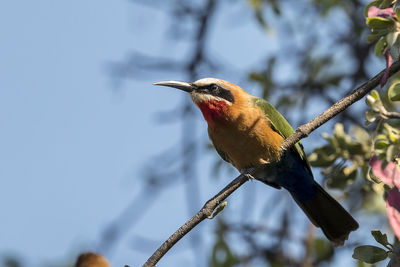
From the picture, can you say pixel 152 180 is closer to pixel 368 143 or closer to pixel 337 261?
pixel 337 261

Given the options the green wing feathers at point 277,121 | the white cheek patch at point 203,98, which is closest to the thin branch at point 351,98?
the green wing feathers at point 277,121

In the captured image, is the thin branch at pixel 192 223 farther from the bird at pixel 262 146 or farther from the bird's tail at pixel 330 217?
the bird's tail at pixel 330 217

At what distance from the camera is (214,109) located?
3818mm

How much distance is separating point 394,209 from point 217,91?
7.57 ft

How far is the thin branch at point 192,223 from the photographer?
2.15 metres

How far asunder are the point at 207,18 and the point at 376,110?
2.44m

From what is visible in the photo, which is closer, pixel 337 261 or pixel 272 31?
pixel 337 261

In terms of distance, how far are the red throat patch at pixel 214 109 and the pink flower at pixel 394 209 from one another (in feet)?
6.74

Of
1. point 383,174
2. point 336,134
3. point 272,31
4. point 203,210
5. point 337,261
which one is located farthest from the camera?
point 272,31

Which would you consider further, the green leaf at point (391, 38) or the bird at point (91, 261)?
the bird at point (91, 261)

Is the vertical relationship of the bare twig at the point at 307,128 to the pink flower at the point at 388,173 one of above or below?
above

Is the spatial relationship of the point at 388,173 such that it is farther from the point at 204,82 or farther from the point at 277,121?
the point at 204,82

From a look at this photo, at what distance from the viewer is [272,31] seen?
4.35 m

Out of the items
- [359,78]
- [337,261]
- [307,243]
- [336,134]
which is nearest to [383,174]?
[336,134]
